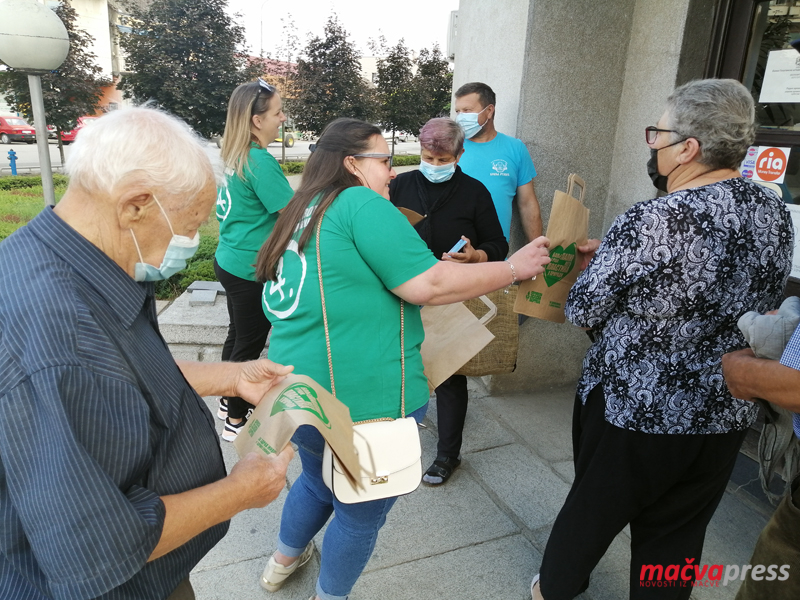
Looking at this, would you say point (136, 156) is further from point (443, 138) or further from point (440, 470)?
point (440, 470)

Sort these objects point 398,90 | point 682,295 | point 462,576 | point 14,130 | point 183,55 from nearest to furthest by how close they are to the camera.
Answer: point 682,295
point 462,576
point 183,55
point 398,90
point 14,130

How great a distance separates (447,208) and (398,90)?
15085 mm

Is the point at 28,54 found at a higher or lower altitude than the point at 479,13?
lower

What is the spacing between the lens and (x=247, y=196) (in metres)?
3.54

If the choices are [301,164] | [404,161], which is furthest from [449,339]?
[404,161]

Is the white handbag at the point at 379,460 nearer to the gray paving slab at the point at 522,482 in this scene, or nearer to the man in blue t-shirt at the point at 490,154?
the gray paving slab at the point at 522,482

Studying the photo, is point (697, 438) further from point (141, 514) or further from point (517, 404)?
point (517, 404)

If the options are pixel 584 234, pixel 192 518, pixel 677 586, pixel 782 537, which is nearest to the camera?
pixel 192 518

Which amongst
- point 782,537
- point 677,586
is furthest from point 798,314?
point 677,586

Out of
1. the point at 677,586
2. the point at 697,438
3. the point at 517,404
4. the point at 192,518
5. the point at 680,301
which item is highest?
the point at 680,301

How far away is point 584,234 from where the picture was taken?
239 centimetres

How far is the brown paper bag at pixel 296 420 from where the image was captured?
142cm

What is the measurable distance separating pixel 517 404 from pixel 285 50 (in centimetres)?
1766

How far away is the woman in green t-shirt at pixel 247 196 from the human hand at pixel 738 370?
253cm
